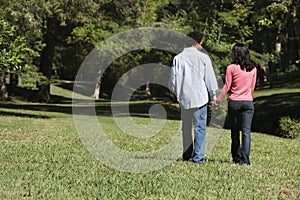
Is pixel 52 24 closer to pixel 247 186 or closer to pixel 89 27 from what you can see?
pixel 89 27

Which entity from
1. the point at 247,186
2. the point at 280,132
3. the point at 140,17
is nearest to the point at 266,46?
the point at 140,17

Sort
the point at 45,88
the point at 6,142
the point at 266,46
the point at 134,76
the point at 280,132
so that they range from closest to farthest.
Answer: the point at 6,142, the point at 280,132, the point at 45,88, the point at 134,76, the point at 266,46

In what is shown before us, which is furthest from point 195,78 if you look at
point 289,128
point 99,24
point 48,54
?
point 48,54

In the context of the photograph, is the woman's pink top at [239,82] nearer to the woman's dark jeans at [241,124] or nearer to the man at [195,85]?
the woman's dark jeans at [241,124]

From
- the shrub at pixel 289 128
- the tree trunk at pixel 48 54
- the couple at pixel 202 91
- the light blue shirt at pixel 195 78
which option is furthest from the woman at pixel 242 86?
the tree trunk at pixel 48 54

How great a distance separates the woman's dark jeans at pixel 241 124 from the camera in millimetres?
9227

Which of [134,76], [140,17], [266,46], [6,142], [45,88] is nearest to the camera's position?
[6,142]

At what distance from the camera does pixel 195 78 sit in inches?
352

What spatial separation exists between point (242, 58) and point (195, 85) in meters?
0.96

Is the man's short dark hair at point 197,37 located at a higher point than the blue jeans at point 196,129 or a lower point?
higher

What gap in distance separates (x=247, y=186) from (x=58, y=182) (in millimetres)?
2418

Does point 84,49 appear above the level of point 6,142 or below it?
above

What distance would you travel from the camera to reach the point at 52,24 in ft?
109

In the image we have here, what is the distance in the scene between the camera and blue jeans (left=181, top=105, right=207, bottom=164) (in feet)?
29.5
